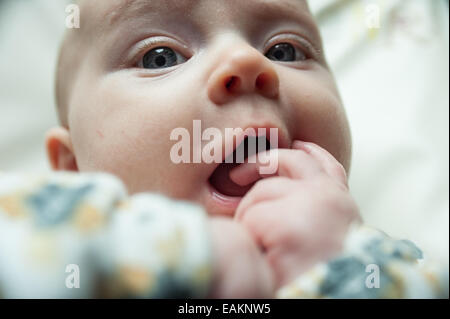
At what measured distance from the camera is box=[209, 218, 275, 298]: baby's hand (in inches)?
18.3

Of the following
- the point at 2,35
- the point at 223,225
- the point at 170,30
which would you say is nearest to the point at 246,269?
the point at 223,225

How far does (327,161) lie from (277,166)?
87 mm

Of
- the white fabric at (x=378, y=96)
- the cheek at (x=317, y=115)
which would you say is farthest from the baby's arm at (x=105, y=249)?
the white fabric at (x=378, y=96)

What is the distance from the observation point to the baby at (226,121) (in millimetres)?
504

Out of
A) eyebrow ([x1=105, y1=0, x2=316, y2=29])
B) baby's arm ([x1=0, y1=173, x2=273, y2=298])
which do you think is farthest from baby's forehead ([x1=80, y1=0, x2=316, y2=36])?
baby's arm ([x1=0, y1=173, x2=273, y2=298])

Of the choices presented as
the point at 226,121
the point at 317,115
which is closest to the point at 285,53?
the point at 317,115

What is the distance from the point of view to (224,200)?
71 cm

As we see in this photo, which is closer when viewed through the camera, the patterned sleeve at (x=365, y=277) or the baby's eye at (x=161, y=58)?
the patterned sleeve at (x=365, y=277)

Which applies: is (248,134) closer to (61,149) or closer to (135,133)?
(135,133)

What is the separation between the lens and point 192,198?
71 cm

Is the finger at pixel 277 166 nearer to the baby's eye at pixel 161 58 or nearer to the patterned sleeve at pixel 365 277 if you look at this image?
the patterned sleeve at pixel 365 277

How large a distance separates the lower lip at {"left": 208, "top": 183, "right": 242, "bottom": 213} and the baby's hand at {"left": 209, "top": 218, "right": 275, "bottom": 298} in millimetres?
194

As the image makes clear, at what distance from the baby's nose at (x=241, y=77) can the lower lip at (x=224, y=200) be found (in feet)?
0.44
